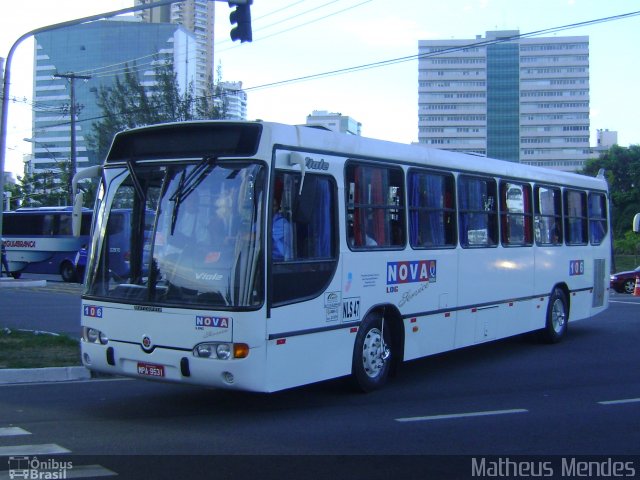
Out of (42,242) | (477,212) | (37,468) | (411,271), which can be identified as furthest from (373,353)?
(42,242)

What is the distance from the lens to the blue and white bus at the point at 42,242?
3350 centimetres

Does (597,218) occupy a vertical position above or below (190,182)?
below

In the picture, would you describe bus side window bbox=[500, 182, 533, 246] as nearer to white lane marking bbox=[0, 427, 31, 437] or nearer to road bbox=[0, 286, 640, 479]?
road bbox=[0, 286, 640, 479]

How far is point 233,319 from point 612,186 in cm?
7357

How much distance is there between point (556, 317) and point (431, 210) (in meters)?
Answer: 5.02

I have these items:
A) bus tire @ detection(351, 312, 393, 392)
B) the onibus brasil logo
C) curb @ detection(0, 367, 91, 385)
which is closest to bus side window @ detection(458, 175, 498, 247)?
bus tire @ detection(351, 312, 393, 392)

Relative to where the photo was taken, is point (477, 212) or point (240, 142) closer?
point (240, 142)

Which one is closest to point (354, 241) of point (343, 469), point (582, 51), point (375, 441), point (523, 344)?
point (375, 441)

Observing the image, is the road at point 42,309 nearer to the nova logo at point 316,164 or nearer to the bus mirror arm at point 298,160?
the nova logo at point 316,164

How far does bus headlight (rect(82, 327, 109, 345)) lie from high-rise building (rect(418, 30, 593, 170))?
488ft

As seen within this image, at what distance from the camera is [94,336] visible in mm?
8359

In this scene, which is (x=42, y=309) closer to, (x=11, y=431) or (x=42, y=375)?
(x=42, y=375)

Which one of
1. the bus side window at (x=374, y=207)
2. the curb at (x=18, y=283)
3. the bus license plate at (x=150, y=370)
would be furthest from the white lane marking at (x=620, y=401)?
the curb at (x=18, y=283)

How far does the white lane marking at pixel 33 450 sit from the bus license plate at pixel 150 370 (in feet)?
3.99
